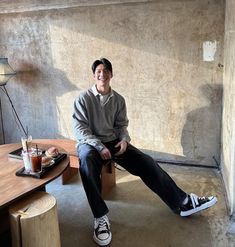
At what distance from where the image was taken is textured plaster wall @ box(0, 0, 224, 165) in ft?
10.5

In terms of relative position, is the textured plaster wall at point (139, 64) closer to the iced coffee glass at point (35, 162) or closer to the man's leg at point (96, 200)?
the man's leg at point (96, 200)

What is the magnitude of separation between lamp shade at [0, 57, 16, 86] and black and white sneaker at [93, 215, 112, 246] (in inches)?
88.5

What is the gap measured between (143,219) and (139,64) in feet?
5.57

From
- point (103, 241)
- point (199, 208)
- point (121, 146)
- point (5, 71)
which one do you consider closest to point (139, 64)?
point (121, 146)

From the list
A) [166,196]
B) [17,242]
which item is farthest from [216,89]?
[17,242]

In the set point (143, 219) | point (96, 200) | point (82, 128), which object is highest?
point (82, 128)

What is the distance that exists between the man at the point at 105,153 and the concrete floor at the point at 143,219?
0.11 meters

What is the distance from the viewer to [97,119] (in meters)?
2.60

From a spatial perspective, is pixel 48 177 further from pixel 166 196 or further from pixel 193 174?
pixel 193 174

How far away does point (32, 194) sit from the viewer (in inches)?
75.5

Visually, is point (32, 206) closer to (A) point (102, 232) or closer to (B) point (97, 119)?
(A) point (102, 232)

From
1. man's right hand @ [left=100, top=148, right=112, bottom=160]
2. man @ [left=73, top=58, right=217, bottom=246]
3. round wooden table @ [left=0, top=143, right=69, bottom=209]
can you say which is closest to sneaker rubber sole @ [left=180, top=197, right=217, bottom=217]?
man @ [left=73, top=58, right=217, bottom=246]

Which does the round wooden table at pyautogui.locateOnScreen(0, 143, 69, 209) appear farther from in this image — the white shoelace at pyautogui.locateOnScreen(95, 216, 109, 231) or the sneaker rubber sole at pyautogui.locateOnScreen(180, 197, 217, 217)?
the sneaker rubber sole at pyautogui.locateOnScreen(180, 197, 217, 217)

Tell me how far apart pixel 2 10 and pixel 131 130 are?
218 cm
